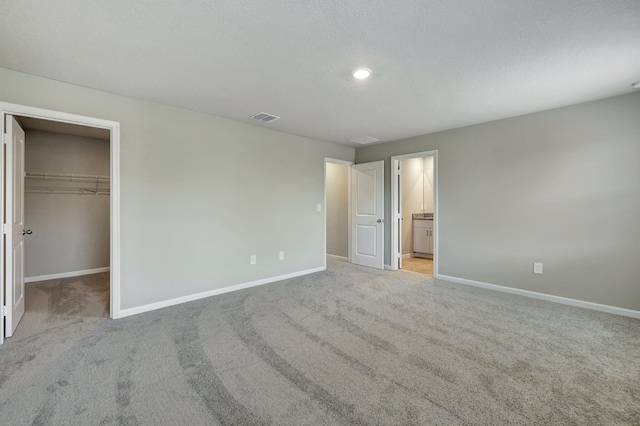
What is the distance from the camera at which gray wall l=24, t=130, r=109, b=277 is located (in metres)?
4.62

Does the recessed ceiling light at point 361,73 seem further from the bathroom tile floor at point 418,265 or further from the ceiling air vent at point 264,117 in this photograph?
the bathroom tile floor at point 418,265

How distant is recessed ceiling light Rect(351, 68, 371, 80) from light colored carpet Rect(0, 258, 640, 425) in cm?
245

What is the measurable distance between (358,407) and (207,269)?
274 cm

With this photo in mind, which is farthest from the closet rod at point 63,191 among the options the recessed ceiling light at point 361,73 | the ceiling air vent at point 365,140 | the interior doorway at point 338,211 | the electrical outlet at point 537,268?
the electrical outlet at point 537,268

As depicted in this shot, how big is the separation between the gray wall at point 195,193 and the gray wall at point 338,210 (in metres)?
1.42

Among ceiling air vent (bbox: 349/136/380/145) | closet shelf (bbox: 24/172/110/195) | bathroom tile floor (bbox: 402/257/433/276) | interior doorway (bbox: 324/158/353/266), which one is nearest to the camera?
closet shelf (bbox: 24/172/110/195)

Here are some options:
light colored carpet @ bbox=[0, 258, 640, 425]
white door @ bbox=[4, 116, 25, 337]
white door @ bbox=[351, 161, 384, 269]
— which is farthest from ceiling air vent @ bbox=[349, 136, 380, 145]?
white door @ bbox=[4, 116, 25, 337]

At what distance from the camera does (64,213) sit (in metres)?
4.89

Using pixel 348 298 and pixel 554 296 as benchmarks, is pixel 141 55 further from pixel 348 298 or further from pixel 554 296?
pixel 554 296

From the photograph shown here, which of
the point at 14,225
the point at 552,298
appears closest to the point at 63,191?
the point at 14,225

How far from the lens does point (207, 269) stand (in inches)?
147

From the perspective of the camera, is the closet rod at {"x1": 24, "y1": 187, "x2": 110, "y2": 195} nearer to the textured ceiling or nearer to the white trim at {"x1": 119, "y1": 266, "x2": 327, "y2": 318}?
the textured ceiling

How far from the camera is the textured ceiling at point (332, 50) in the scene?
5.69 feet

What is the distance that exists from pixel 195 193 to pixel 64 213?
10.5 feet
